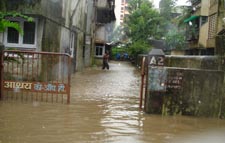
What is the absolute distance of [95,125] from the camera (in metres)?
6.47

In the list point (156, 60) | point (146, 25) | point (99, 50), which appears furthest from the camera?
point (99, 50)

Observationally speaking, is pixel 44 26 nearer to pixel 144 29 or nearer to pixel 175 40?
pixel 175 40

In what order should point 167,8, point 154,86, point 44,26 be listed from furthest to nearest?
point 167,8 → point 44,26 → point 154,86

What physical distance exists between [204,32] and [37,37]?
16.0 meters

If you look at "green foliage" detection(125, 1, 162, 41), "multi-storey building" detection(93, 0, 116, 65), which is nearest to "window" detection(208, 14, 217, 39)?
"green foliage" detection(125, 1, 162, 41)

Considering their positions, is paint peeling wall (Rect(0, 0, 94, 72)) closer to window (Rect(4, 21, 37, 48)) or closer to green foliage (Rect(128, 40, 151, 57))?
window (Rect(4, 21, 37, 48))

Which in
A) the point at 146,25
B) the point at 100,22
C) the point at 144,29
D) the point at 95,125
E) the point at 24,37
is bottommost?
the point at 95,125

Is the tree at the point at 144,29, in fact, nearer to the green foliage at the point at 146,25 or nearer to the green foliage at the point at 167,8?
the green foliage at the point at 146,25

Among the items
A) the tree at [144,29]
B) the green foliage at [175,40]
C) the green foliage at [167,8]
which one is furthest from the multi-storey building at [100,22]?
the green foliage at [175,40]

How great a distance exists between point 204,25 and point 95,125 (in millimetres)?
20638

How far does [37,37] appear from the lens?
498 inches

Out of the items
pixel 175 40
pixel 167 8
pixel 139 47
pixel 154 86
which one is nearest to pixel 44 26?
pixel 154 86

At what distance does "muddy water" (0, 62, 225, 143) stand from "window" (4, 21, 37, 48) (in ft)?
15.4

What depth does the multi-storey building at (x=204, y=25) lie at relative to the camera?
68.4 feet
